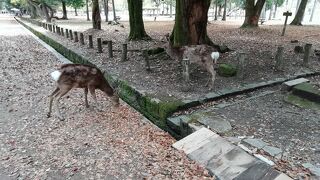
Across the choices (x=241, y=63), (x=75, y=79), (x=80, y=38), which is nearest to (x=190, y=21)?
(x=241, y=63)

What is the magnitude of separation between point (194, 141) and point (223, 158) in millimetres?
525

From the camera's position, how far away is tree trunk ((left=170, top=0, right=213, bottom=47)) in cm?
788

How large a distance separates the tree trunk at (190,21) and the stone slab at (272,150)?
15.3 feet

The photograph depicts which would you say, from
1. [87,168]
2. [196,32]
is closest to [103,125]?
[87,168]

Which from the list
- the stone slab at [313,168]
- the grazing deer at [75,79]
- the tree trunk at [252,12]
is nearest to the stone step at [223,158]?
the stone slab at [313,168]

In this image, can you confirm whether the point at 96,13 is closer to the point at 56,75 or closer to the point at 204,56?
the point at 204,56

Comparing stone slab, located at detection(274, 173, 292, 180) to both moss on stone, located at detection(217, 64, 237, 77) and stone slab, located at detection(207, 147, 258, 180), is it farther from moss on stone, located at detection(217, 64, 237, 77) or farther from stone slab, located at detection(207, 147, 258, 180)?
moss on stone, located at detection(217, 64, 237, 77)

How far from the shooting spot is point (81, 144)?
4418mm

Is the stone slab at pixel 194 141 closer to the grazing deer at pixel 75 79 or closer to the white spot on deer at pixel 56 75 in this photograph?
the grazing deer at pixel 75 79

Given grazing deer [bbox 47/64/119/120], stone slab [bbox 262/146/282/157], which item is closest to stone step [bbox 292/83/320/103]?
stone slab [bbox 262/146/282/157]

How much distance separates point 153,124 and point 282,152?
227cm

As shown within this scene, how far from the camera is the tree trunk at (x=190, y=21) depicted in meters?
7.88

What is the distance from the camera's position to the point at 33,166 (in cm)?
386

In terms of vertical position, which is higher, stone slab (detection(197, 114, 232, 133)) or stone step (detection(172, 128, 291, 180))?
stone slab (detection(197, 114, 232, 133))
